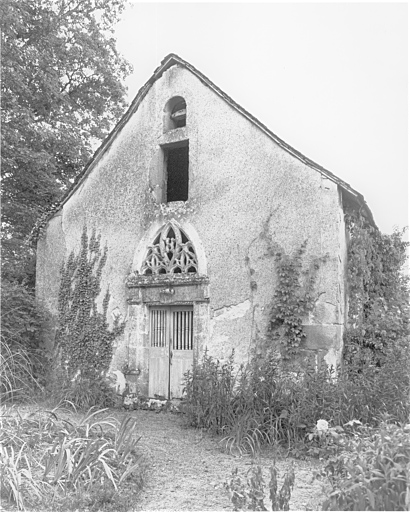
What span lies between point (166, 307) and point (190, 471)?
450cm

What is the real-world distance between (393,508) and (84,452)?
122 inches

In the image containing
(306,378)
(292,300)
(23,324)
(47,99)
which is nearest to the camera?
(306,378)

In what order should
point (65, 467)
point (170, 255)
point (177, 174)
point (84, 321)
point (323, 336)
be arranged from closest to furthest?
1. point (65, 467)
2. point (323, 336)
3. point (170, 255)
4. point (84, 321)
5. point (177, 174)

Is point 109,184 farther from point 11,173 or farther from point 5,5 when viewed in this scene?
point 5,5

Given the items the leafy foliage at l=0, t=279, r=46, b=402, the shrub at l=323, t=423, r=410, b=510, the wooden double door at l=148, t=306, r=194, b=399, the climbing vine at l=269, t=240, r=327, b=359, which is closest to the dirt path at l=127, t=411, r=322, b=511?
the shrub at l=323, t=423, r=410, b=510

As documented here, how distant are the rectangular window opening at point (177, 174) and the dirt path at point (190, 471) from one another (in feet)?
21.4

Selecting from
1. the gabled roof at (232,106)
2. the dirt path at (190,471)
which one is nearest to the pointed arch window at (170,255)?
the gabled roof at (232,106)

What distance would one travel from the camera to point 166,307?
34.3ft

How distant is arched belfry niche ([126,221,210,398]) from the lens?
9914mm

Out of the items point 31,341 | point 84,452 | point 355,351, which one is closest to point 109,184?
point 31,341

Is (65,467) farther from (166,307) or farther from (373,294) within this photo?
(373,294)

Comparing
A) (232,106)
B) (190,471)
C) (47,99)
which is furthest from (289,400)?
(47,99)

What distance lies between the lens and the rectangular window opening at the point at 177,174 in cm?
1303

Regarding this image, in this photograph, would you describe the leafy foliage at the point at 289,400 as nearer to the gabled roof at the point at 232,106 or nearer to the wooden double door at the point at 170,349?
the wooden double door at the point at 170,349
